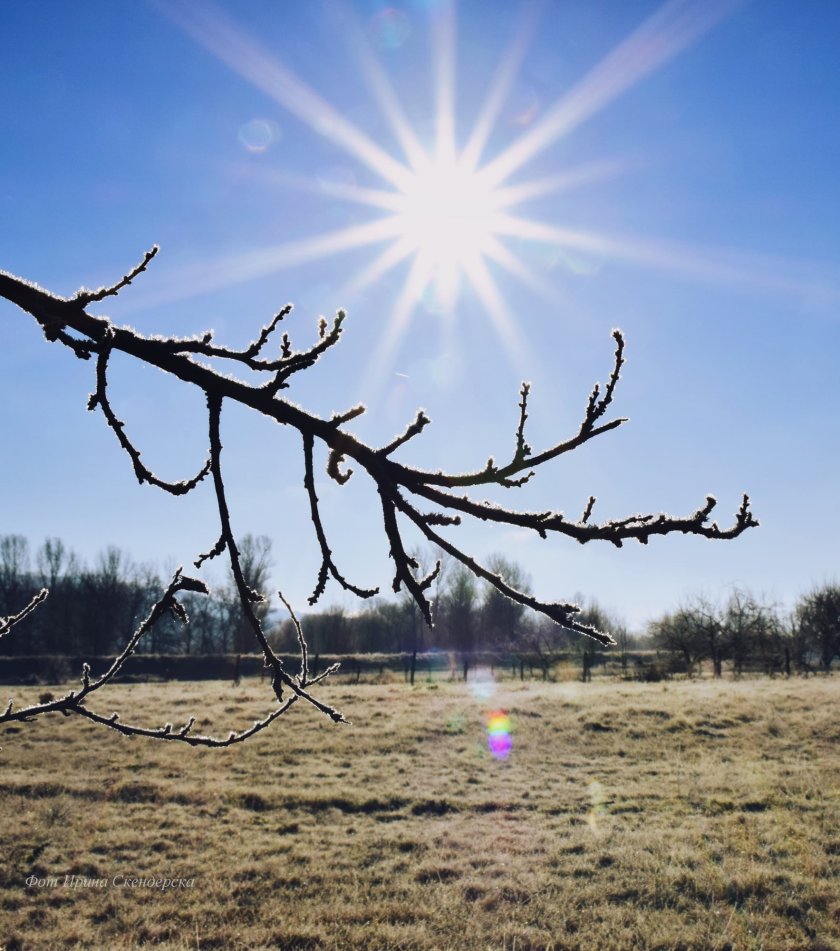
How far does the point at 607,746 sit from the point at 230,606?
45.1 meters

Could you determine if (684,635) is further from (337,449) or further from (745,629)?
(337,449)

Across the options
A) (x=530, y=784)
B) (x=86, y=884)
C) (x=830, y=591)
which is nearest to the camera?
(x=86, y=884)

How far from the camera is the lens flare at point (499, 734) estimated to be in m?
18.9

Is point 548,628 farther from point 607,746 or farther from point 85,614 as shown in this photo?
point 607,746

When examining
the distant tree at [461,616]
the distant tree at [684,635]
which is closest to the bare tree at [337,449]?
the distant tree at [684,635]

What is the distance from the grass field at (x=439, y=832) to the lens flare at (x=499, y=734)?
31 centimetres

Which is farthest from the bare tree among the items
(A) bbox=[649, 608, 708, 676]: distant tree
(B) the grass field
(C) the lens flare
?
(A) bbox=[649, 608, 708, 676]: distant tree

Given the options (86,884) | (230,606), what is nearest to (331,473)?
(86,884)

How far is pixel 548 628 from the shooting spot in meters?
75.8

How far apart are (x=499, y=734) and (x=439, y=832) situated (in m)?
7.42

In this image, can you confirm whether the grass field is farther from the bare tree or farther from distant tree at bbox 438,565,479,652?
distant tree at bbox 438,565,479,652

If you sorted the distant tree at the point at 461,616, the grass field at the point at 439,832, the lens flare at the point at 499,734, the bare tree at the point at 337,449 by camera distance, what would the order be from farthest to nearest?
the distant tree at the point at 461,616, the lens flare at the point at 499,734, the grass field at the point at 439,832, the bare tree at the point at 337,449

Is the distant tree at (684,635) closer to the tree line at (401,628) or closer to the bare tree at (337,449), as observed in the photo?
the tree line at (401,628)

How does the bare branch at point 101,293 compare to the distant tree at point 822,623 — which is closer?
the bare branch at point 101,293
